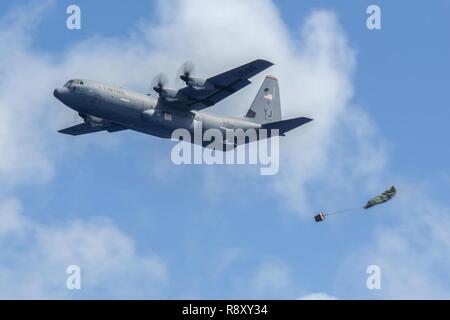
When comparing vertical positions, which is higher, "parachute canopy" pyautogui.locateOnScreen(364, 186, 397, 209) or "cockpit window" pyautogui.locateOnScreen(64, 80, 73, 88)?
"cockpit window" pyautogui.locateOnScreen(64, 80, 73, 88)

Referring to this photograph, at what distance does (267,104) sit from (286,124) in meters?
8.19

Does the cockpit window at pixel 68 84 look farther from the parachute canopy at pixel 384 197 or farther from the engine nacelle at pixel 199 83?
the parachute canopy at pixel 384 197

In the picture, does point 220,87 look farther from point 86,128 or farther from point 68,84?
point 86,128

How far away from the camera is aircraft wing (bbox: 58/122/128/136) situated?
74.8 meters

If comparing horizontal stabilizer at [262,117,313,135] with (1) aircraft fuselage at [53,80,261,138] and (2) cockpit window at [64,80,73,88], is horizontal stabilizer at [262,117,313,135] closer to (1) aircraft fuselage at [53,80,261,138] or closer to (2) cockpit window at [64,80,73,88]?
(1) aircraft fuselage at [53,80,261,138]

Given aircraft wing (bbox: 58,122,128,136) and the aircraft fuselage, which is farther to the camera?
aircraft wing (bbox: 58,122,128,136)

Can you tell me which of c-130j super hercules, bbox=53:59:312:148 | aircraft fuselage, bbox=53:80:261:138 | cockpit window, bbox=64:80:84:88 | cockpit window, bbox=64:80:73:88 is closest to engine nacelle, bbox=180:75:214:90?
c-130j super hercules, bbox=53:59:312:148

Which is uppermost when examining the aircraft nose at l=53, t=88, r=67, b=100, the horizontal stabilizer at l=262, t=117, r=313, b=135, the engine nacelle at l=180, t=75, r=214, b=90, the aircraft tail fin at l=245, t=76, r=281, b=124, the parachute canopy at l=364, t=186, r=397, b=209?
the aircraft tail fin at l=245, t=76, r=281, b=124

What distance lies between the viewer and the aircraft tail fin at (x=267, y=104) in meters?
78.2
